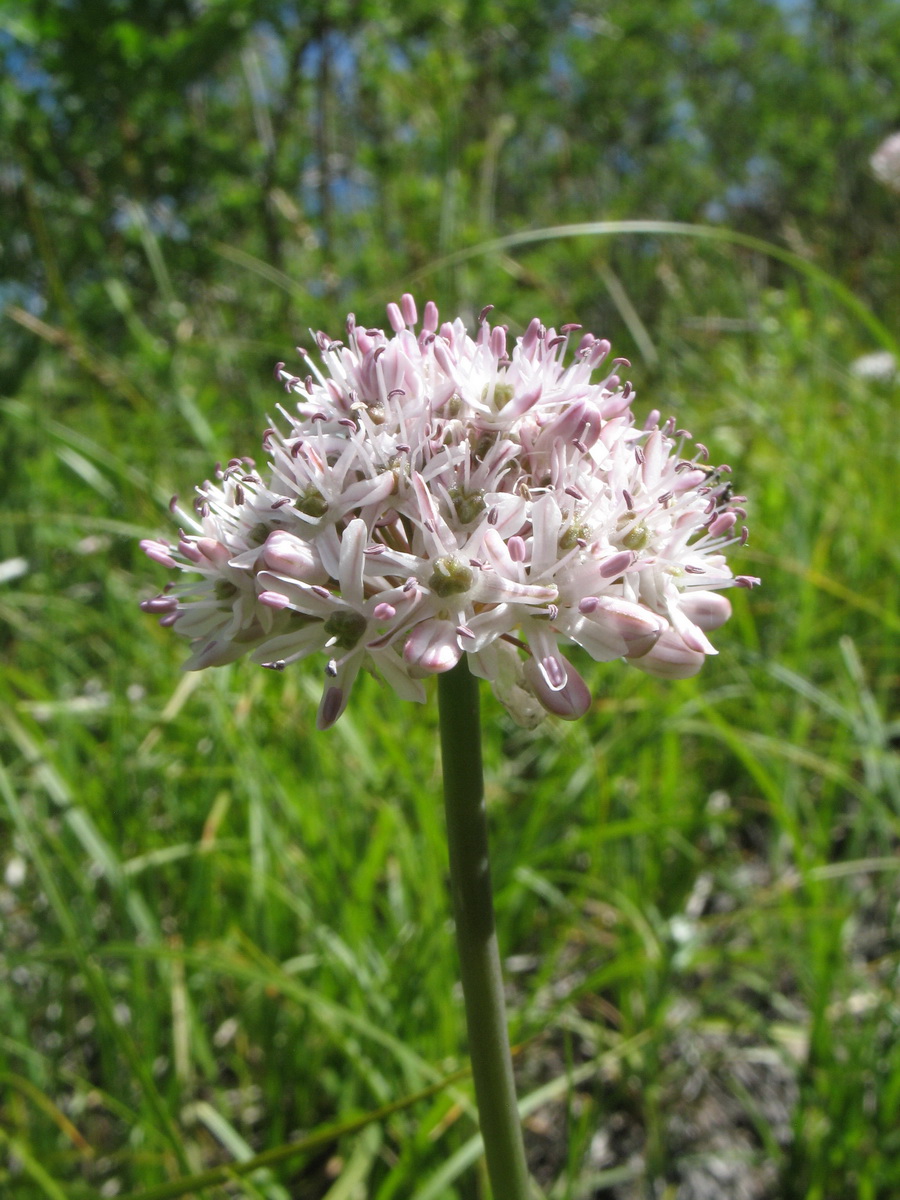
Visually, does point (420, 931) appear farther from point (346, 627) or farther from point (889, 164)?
point (889, 164)

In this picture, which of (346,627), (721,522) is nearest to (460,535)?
(346,627)

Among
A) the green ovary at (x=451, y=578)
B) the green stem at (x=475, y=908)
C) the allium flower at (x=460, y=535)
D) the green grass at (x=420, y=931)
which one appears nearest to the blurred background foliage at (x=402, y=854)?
the green grass at (x=420, y=931)

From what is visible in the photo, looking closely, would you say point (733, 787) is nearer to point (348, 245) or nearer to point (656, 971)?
point (656, 971)

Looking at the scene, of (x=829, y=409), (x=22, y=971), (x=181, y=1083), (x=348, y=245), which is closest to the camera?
(x=181, y=1083)

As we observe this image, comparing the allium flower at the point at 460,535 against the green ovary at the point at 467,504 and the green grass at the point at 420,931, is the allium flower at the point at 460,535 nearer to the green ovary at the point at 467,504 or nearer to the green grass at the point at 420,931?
the green ovary at the point at 467,504

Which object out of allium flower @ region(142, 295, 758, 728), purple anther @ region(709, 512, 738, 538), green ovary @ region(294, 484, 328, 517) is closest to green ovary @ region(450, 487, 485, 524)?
allium flower @ region(142, 295, 758, 728)

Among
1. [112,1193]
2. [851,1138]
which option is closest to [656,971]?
[851,1138]
